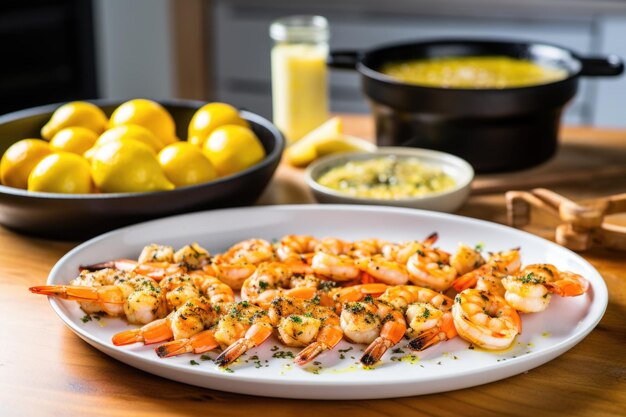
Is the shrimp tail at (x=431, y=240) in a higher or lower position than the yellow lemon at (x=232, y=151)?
lower

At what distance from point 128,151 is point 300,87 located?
0.78 meters

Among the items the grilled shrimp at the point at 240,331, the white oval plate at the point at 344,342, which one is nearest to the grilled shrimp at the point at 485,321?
the white oval plate at the point at 344,342

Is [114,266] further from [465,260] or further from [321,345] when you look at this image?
[465,260]

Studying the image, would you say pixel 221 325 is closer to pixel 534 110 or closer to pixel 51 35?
pixel 534 110

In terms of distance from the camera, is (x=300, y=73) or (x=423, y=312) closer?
(x=423, y=312)

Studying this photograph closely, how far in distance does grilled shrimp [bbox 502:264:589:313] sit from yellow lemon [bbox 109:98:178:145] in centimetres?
88

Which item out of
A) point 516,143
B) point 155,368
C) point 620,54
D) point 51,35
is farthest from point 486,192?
point 51,35

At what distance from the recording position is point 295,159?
2.05 metres

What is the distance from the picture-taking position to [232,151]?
173 centimetres

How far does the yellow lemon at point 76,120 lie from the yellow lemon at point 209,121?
202 mm

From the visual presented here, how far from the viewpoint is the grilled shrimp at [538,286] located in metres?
1.23

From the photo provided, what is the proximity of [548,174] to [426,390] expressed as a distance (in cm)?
102

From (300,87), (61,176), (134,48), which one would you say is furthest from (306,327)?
(134,48)

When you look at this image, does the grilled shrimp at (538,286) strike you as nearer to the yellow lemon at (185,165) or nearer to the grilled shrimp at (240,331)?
the grilled shrimp at (240,331)
